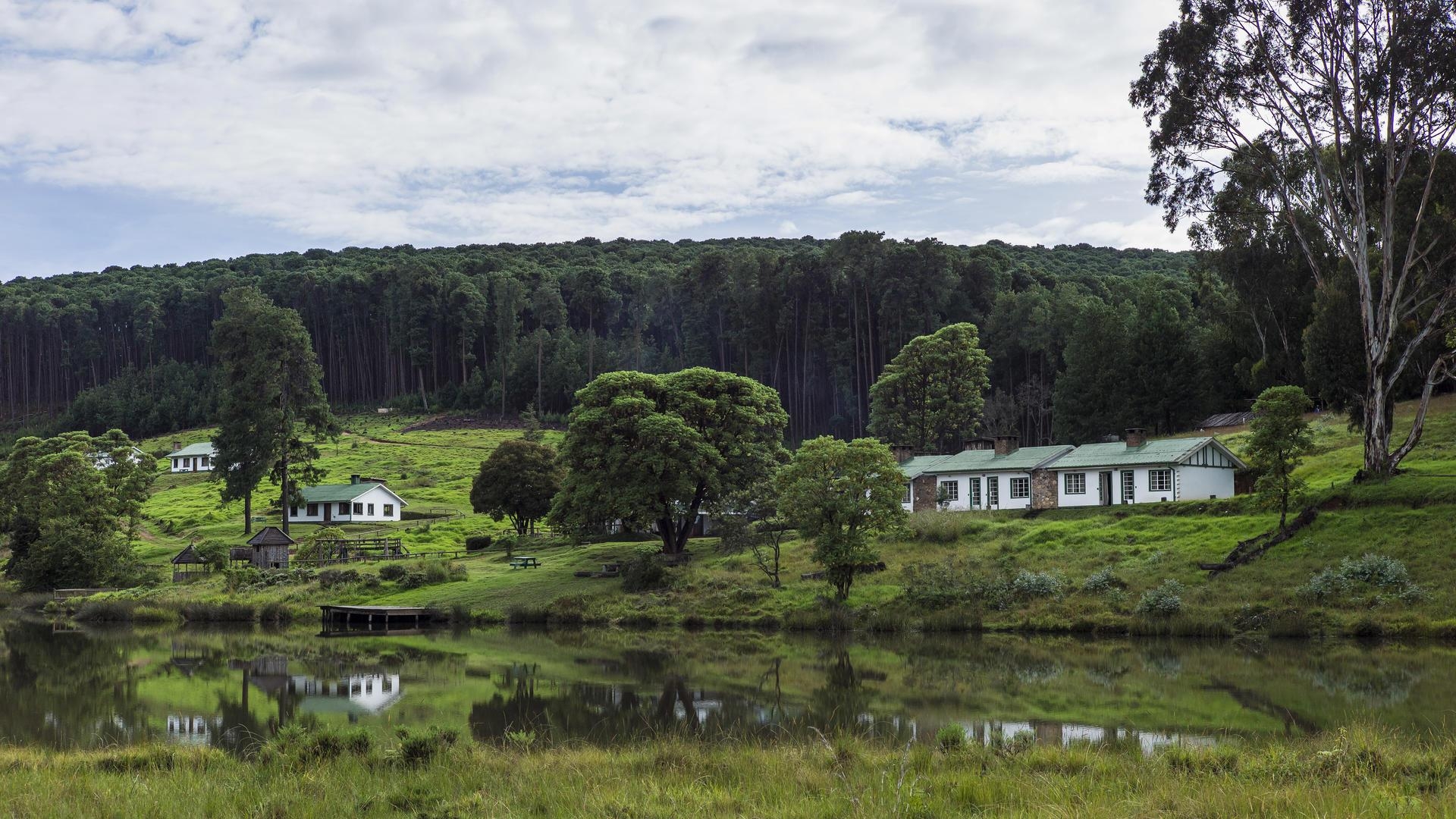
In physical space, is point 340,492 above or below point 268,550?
above

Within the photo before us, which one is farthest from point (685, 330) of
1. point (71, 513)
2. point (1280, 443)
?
point (1280, 443)

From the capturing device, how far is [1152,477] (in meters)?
59.5

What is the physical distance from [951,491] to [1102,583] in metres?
22.0

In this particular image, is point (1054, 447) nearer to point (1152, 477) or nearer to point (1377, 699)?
point (1152, 477)

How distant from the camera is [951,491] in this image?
66.3 m

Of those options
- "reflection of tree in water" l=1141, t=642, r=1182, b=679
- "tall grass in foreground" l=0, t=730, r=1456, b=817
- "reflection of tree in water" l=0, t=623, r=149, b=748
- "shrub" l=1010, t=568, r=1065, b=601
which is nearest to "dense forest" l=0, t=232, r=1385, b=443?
"shrub" l=1010, t=568, r=1065, b=601

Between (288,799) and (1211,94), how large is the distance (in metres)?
43.2

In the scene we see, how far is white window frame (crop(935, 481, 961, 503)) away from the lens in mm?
66125

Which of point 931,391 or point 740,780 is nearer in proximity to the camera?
point 740,780

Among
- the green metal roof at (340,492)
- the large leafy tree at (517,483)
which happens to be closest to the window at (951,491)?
the large leafy tree at (517,483)

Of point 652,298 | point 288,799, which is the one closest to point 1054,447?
point 288,799

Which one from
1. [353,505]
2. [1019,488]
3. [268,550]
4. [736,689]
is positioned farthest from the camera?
[353,505]

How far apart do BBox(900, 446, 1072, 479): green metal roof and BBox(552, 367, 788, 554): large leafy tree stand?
1002 cm

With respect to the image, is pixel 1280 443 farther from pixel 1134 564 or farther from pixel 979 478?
pixel 979 478
